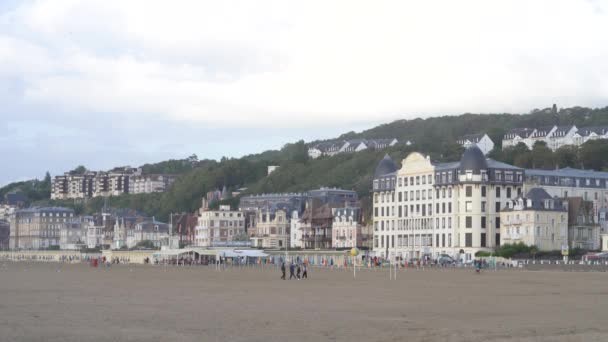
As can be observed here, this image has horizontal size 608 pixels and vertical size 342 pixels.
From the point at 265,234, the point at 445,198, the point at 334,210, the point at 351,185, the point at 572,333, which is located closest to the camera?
the point at 572,333

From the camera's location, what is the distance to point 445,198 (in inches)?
4385

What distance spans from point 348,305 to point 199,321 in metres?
7.91

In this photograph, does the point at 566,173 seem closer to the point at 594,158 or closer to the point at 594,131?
the point at 594,158

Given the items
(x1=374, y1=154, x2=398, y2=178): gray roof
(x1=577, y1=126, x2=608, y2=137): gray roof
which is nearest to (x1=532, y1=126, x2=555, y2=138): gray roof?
(x1=577, y1=126, x2=608, y2=137): gray roof

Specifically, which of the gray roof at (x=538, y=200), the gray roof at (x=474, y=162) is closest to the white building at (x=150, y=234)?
the gray roof at (x=474, y=162)

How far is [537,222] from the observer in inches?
3962

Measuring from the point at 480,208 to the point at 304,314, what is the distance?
77478 mm

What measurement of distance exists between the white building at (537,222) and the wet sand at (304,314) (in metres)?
52.9

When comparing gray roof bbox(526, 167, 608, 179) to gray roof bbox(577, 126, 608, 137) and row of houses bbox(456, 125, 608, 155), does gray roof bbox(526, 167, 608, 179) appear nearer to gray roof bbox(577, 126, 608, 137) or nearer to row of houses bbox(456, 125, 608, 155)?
row of houses bbox(456, 125, 608, 155)

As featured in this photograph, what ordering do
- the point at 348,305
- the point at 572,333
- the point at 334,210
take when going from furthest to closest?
the point at 334,210
the point at 348,305
the point at 572,333

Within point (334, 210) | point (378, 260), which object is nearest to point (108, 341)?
point (378, 260)

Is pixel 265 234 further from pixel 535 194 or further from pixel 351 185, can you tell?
pixel 535 194

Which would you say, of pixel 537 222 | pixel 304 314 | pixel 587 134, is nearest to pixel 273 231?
pixel 537 222

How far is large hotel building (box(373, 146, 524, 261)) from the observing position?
10769 centimetres
